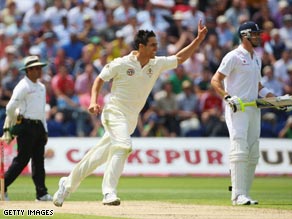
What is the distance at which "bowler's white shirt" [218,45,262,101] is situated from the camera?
1343 cm

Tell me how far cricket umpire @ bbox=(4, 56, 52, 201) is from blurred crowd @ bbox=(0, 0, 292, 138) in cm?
804

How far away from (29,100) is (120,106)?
2.55 meters

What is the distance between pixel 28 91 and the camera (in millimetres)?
14812

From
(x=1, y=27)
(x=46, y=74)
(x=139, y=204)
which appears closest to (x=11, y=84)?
(x=46, y=74)

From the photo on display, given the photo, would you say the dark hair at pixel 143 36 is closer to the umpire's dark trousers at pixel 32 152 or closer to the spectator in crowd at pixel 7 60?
the umpire's dark trousers at pixel 32 152

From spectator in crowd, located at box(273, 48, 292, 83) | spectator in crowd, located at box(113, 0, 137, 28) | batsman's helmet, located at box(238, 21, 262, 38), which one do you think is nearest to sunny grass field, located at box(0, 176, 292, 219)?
batsman's helmet, located at box(238, 21, 262, 38)

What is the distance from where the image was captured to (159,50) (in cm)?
2514

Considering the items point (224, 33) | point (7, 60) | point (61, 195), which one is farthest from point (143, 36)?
point (224, 33)

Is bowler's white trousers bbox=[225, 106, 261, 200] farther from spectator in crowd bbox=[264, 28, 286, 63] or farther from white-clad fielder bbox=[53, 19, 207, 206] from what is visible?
spectator in crowd bbox=[264, 28, 286, 63]

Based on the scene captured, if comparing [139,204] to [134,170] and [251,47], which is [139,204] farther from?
[134,170]

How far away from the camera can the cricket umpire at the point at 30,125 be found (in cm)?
1474

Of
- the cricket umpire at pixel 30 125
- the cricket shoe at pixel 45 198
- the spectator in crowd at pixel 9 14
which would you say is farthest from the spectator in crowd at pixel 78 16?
the cricket shoe at pixel 45 198

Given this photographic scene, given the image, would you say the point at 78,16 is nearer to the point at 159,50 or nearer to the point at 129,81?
the point at 159,50

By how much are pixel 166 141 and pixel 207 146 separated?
0.94m
